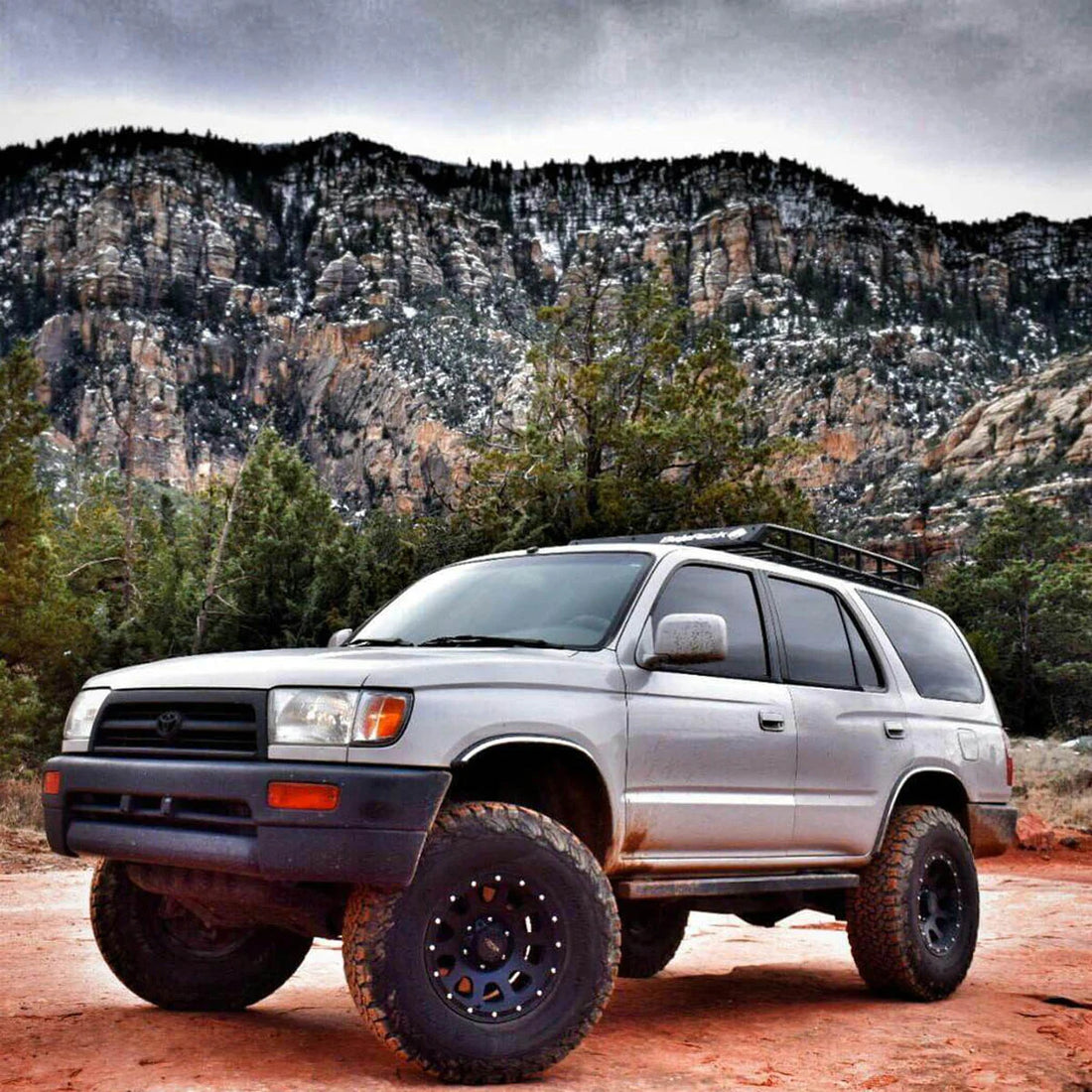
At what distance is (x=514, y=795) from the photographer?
5090 millimetres

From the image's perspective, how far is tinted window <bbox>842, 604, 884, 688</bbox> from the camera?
22.6ft

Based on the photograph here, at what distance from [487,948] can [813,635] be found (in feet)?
9.14

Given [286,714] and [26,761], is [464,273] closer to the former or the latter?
[26,761]

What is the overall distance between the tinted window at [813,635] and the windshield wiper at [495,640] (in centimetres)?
157

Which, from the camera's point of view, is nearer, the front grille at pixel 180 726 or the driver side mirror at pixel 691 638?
the front grille at pixel 180 726

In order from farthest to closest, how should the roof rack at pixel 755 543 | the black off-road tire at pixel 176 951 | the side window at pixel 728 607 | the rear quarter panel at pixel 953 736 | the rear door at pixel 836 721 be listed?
the rear quarter panel at pixel 953 736 < the roof rack at pixel 755 543 < the rear door at pixel 836 721 < the side window at pixel 728 607 < the black off-road tire at pixel 176 951

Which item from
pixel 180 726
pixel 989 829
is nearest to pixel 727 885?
pixel 180 726

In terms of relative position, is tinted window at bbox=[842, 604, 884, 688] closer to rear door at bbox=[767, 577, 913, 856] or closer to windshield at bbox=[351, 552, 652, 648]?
rear door at bbox=[767, 577, 913, 856]

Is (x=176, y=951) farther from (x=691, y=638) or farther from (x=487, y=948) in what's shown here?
(x=691, y=638)

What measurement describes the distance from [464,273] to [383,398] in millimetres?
24497

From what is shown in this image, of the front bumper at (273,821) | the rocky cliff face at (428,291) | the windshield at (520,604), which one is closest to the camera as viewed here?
the front bumper at (273,821)

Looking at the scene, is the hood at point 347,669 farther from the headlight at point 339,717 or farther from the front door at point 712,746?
the front door at point 712,746

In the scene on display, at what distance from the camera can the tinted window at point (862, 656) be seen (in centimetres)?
688

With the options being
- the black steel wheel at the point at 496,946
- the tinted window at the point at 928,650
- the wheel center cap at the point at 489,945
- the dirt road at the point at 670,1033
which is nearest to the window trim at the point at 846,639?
the tinted window at the point at 928,650
